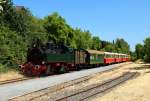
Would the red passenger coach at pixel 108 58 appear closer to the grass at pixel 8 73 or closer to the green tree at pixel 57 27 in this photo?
the green tree at pixel 57 27

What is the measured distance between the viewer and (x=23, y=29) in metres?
43.9

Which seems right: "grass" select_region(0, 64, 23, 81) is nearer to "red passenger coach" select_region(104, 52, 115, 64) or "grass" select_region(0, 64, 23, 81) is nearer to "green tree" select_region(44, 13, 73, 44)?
"red passenger coach" select_region(104, 52, 115, 64)

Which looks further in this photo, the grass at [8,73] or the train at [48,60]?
the train at [48,60]

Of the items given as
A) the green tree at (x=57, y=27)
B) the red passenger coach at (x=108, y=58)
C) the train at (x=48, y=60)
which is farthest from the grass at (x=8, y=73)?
the green tree at (x=57, y=27)

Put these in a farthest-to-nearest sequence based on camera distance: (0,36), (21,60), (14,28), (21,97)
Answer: (14,28), (21,60), (0,36), (21,97)

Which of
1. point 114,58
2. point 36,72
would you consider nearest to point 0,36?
point 36,72

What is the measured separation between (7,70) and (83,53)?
1471 centimetres

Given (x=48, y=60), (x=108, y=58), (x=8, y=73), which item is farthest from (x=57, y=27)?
(x=8, y=73)

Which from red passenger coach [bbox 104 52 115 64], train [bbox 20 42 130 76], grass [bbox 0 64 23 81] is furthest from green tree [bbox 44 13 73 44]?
grass [bbox 0 64 23 81]

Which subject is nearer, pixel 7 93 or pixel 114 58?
pixel 7 93

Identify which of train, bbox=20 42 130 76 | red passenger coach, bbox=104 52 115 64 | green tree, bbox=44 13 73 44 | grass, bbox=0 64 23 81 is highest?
green tree, bbox=44 13 73 44

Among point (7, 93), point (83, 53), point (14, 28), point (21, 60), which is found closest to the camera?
point (7, 93)

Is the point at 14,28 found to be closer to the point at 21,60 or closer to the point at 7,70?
the point at 21,60

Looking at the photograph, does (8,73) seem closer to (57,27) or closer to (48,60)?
(48,60)
